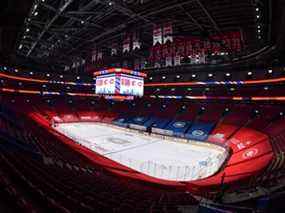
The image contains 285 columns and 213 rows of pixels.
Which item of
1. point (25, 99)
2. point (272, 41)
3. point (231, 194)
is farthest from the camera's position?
point (25, 99)

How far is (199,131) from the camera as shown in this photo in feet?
61.0

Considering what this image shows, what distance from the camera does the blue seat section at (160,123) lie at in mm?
21672

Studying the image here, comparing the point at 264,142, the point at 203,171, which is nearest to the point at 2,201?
the point at 203,171

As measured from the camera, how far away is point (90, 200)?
3.90 m

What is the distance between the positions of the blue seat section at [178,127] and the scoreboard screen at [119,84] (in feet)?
18.5

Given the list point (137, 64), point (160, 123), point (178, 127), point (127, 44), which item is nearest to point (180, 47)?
point (127, 44)

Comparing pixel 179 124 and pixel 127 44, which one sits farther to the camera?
pixel 179 124

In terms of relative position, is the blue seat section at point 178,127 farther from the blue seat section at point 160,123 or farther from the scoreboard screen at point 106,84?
the scoreboard screen at point 106,84

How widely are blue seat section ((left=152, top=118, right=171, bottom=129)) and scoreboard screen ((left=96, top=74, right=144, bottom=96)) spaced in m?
6.05

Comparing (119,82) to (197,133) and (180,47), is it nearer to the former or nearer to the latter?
(180,47)

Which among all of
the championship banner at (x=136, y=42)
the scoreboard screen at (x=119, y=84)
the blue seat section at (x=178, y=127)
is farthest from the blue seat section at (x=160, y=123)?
the championship banner at (x=136, y=42)

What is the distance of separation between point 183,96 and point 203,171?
14.5m

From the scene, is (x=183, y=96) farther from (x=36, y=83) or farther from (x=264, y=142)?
(x=36, y=83)

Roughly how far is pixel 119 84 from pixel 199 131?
29.1ft
